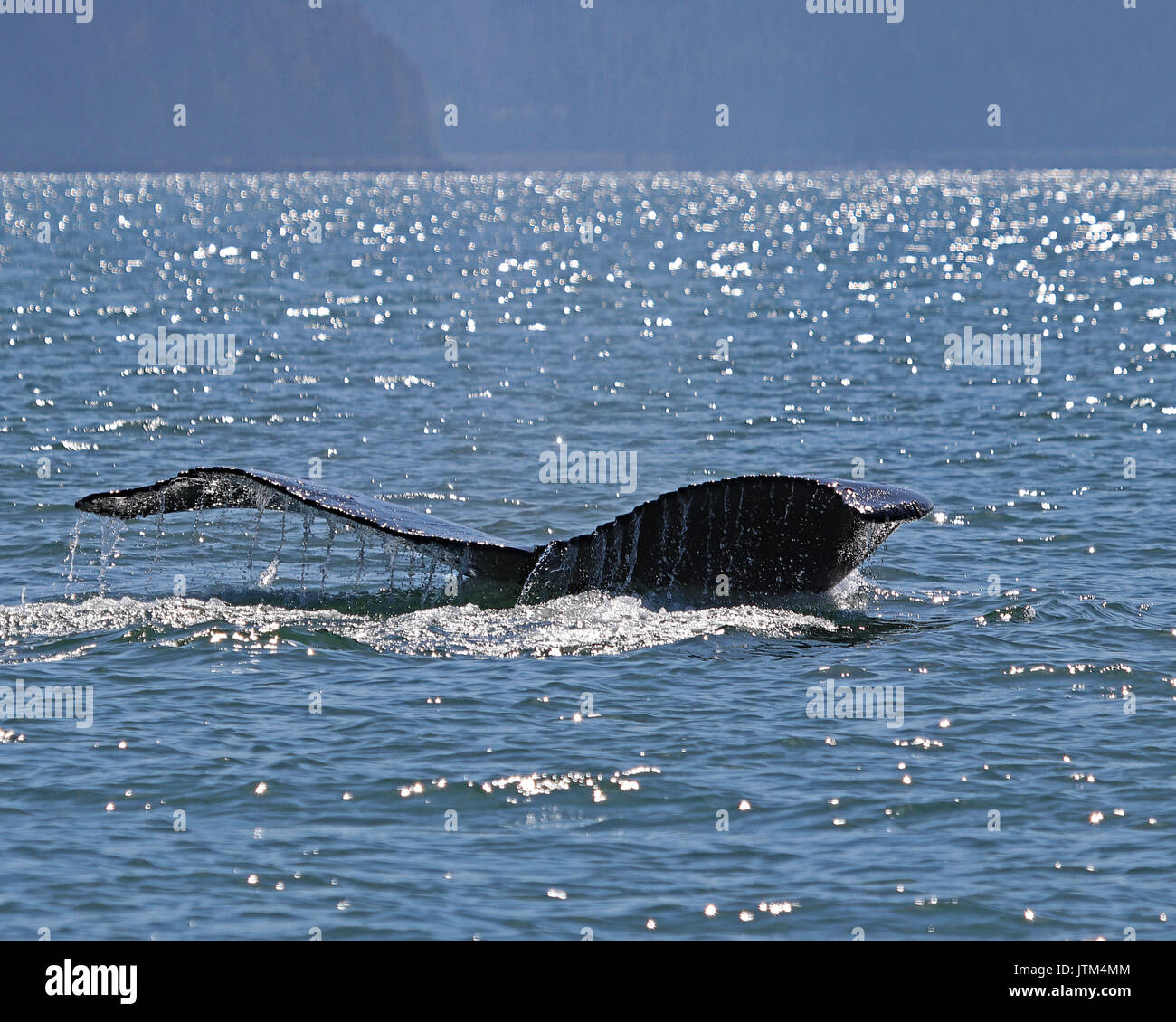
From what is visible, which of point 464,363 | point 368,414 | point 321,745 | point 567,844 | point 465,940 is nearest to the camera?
point 465,940

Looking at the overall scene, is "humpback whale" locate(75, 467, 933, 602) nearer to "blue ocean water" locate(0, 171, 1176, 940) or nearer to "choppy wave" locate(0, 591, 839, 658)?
"choppy wave" locate(0, 591, 839, 658)

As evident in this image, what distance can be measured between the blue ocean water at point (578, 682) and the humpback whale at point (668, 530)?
403mm

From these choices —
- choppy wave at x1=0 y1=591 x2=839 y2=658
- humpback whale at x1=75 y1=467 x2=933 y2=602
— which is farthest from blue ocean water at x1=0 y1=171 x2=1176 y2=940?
humpback whale at x1=75 y1=467 x2=933 y2=602

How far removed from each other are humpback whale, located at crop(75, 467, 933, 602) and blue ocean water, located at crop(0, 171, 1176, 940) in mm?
403

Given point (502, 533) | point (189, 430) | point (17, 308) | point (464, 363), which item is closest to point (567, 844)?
point (502, 533)

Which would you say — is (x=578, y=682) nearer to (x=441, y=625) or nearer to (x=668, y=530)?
(x=668, y=530)

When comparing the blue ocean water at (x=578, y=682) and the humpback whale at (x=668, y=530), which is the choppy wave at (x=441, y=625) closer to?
the blue ocean water at (x=578, y=682)

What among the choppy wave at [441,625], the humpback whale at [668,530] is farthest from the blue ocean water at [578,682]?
the humpback whale at [668,530]

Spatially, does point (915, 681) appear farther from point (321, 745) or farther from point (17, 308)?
point (17, 308)

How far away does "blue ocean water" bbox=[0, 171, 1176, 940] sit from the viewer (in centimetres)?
838

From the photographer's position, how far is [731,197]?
173125 millimetres

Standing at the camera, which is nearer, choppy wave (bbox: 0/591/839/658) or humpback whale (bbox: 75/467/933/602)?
humpback whale (bbox: 75/467/933/602)

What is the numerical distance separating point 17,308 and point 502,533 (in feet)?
102

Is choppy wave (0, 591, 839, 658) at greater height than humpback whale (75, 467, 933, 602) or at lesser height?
lesser
